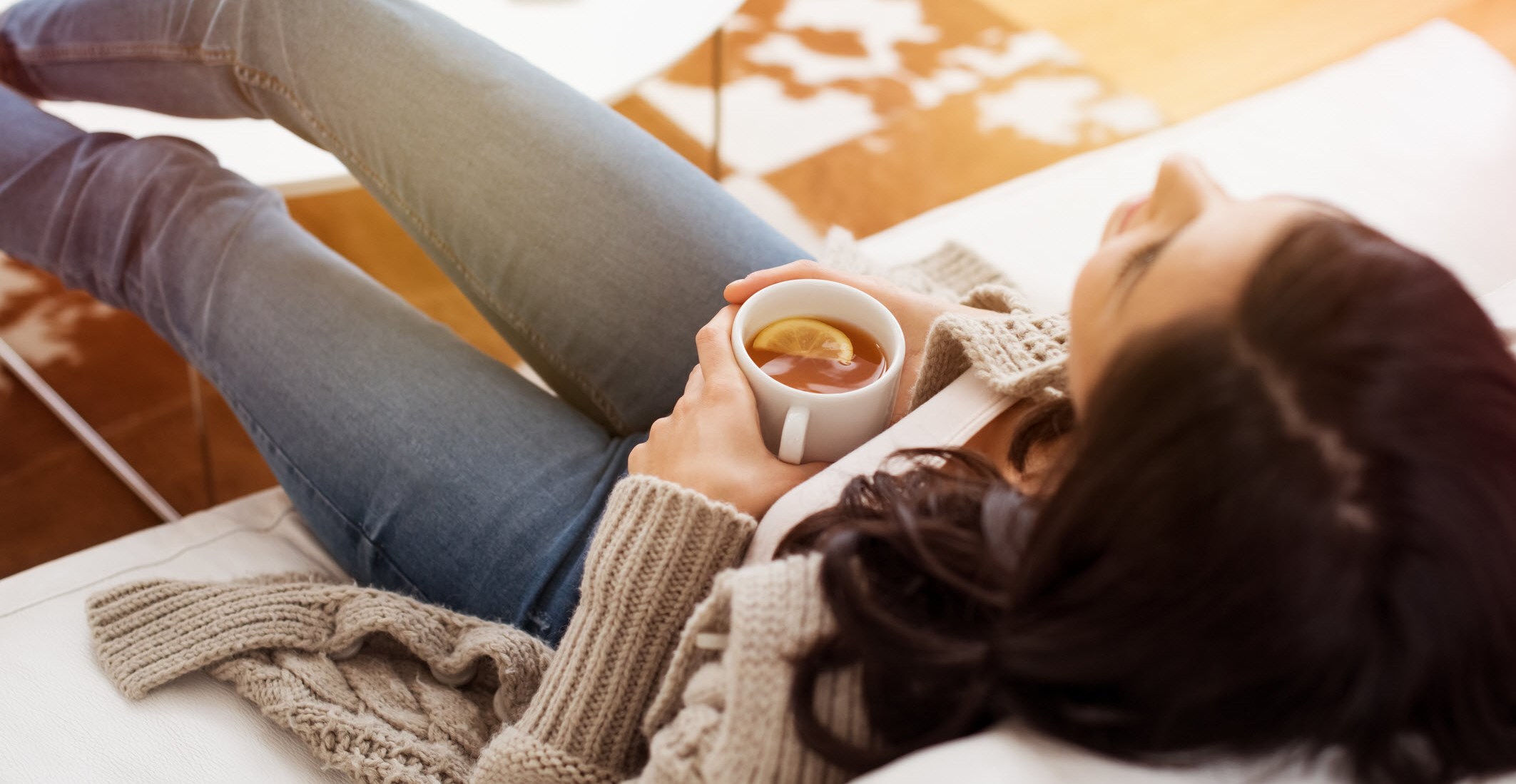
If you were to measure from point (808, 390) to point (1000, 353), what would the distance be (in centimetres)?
14

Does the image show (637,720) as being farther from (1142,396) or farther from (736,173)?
(736,173)

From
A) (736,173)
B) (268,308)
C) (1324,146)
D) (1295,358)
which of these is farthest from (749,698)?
(736,173)

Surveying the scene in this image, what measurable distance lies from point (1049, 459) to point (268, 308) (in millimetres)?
688

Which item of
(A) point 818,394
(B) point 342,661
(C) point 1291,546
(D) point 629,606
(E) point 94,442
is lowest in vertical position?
(E) point 94,442

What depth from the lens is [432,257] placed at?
975 mm

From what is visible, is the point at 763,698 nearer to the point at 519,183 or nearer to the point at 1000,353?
the point at 1000,353

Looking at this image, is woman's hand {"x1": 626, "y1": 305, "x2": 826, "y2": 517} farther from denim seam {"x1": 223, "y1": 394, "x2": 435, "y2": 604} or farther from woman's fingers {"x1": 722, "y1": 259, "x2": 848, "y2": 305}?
denim seam {"x1": 223, "y1": 394, "x2": 435, "y2": 604}

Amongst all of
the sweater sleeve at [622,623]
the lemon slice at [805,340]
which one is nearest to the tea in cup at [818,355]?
the lemon slice at [805,340]

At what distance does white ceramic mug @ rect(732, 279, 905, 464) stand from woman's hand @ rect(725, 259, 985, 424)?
0.05 m

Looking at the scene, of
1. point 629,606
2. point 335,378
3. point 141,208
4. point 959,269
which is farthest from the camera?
point 959,269

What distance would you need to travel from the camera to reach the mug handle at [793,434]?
64cm

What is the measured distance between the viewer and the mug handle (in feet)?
2.09

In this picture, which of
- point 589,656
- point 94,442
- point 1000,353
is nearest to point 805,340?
point 1000,353

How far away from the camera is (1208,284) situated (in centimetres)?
44
